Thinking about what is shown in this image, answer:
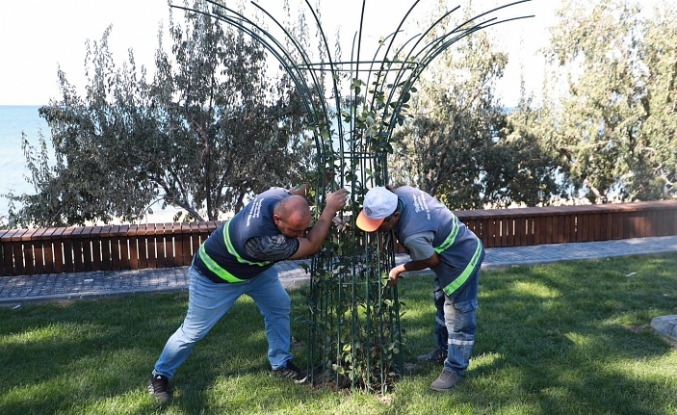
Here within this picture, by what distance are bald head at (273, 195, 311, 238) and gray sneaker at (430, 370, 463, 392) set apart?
1.47 metres

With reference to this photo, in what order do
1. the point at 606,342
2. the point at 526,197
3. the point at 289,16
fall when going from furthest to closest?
the point at 526,197, the point at 289,16, the point at 606,342

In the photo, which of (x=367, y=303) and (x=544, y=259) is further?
(x=544, y=259)

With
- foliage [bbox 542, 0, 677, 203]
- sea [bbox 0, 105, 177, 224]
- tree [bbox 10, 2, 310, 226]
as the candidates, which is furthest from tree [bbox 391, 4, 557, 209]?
sea [bbox 0, 105, 177, 224]

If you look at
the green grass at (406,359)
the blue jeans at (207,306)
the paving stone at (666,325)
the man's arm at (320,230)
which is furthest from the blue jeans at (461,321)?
the paving stone at (666,325)

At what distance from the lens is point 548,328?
5297mm

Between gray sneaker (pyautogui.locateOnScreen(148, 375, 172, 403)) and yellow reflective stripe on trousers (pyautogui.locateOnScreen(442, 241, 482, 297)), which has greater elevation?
yellow reflective stripe on trousers (pyautogui.locateOnScreen(442, 241, 482, 297))

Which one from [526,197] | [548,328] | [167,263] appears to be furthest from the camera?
[526,197]

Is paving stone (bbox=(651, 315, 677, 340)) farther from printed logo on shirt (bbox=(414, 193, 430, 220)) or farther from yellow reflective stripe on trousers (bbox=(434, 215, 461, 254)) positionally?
printed logo on shirt (bbox=(414, 193, 430, 220))

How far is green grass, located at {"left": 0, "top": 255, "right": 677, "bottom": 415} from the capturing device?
155 inches

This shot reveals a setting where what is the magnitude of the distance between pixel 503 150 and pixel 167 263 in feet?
22.2

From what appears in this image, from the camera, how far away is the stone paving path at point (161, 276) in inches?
254

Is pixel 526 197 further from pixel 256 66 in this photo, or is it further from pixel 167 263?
pixel 167 263

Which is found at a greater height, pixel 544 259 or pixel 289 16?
pixel 289 16

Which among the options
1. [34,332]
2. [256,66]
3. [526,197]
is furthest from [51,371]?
[526,197]
